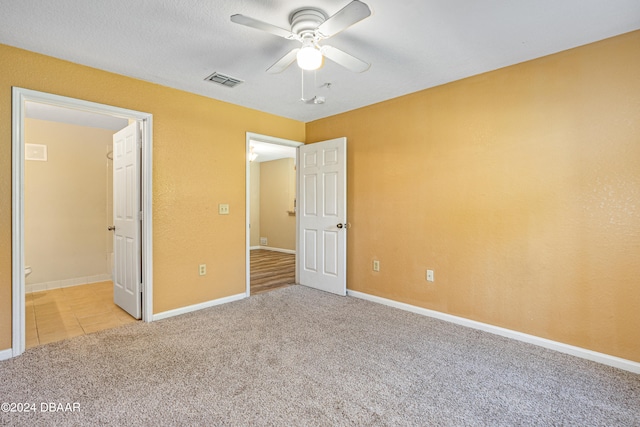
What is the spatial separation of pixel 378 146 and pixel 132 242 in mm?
2913

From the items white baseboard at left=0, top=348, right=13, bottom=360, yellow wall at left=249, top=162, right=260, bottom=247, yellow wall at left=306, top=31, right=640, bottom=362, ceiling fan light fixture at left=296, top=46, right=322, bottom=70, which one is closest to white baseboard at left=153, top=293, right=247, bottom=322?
white baseboard at left=0, top=348, right=13, bottom=360

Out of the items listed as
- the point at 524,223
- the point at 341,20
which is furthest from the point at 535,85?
the point at 341,20

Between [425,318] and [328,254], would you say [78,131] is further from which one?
[425,318]

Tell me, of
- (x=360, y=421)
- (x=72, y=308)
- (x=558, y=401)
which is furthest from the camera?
(x=72, y=308)

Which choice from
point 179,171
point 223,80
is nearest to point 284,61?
point 223,80

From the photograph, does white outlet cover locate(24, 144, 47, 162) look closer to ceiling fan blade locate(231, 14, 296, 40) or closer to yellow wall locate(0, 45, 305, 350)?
yellow wall locate(0, 45, 305, 350)

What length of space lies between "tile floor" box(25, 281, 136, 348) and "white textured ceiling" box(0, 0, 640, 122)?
94.5 inches

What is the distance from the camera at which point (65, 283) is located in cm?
449

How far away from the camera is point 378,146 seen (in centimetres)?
369

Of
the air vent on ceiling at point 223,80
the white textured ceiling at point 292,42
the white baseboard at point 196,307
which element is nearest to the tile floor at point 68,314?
the white baseboard at point 196,307

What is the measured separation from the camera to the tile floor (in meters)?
2.80

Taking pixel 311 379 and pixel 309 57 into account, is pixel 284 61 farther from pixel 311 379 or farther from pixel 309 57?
pixel 311 379

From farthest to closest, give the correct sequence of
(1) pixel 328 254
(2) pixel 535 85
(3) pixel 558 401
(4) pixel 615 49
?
(1) pixel 328 254, (2) pixel 535 85, (4) pixel 615 49, (3) pixel 558 401

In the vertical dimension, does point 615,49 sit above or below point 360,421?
above
